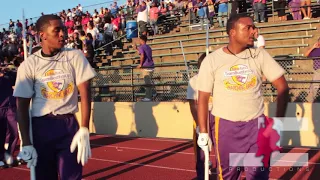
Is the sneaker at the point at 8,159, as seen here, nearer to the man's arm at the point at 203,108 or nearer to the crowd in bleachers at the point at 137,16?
the crowd in bleachers at the point at 137,16

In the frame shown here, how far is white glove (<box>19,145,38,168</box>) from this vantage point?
12.5ft

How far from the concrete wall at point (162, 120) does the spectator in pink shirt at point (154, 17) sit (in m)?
6.47

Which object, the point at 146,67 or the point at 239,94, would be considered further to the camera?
the point at 146,67

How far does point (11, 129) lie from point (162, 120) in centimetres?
416

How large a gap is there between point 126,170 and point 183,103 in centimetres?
355

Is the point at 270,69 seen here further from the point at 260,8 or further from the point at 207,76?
the point at 260,8

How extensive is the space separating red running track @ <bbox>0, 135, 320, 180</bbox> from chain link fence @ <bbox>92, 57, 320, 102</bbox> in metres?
1.27

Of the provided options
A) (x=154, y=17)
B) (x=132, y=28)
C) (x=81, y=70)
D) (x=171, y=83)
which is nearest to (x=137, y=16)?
(x=132, y=28)

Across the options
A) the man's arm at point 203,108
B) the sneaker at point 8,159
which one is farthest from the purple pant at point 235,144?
the sneaker at point 8,159

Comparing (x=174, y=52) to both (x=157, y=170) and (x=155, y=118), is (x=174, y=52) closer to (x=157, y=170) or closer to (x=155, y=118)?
(x=155, y=118)

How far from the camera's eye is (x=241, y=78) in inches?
158

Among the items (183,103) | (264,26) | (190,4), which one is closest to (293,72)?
(183,103)

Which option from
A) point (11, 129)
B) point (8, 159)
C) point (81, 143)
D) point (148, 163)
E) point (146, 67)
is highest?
point (146, 67)

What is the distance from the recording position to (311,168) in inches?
297
